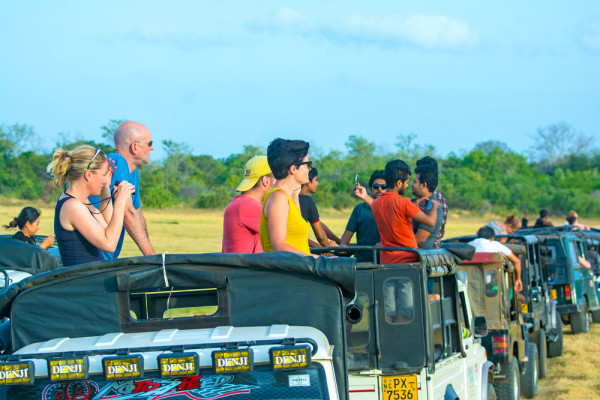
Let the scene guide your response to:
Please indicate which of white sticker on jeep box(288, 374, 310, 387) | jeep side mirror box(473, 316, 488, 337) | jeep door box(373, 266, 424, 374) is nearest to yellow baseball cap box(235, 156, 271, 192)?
jeep door box(373, 266, 424, 374)

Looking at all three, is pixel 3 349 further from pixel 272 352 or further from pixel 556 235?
pixel 556 235

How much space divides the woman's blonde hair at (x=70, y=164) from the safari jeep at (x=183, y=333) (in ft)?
3.65

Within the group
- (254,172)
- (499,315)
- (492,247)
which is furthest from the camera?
(492,247)

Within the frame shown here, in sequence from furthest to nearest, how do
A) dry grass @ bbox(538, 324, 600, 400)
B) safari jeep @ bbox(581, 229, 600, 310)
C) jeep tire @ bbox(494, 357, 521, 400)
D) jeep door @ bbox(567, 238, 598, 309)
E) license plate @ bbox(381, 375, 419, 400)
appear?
safari jeep @ bbox(581, 229, 600, 310) < jeep door @ bbox(567, 238, 598, 309) < dry grass @ bbox(538, 324, 600, 400) < jeep tire @ bbox(494, 357, 521, 400) < license plate @ bbox(381, 375, 419, 400)

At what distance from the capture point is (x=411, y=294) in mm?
5887

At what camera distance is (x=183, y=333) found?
146 inches

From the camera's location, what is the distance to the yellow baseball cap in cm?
613

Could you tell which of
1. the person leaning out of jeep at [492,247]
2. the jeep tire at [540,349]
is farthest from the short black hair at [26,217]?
the jeep tire at [540,349]

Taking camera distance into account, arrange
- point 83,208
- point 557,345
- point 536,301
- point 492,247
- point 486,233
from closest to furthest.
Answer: point 83,208 → point 492,247 → point 486,233 → point 536,301 → point 557,345

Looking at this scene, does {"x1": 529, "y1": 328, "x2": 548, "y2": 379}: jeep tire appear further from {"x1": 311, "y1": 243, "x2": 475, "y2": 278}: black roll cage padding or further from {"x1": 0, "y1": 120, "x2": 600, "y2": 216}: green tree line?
{"x1": 0, "y1": 120, "x2": 600, "y2": 216}: green tree line

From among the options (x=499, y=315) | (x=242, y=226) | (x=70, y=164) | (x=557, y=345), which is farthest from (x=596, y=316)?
(x=70, y=164)

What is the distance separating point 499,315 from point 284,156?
15.1 ft

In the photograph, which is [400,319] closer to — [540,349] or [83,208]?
[83,208]

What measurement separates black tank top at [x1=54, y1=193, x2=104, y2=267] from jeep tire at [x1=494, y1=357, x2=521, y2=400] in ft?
17.4
